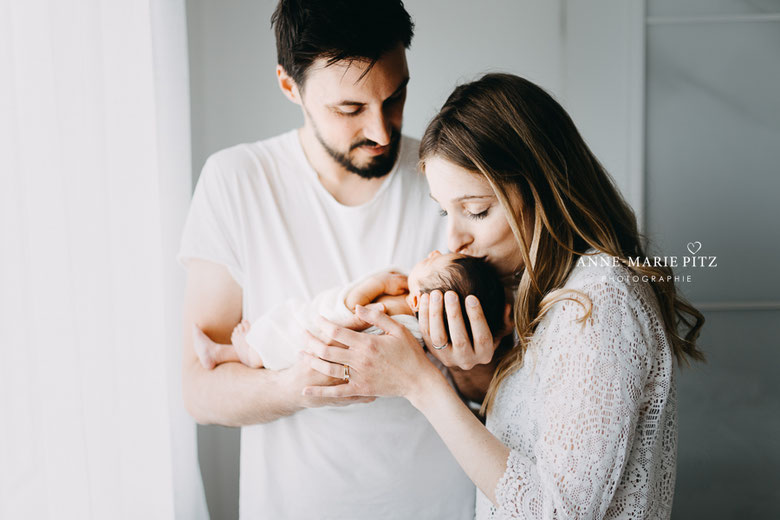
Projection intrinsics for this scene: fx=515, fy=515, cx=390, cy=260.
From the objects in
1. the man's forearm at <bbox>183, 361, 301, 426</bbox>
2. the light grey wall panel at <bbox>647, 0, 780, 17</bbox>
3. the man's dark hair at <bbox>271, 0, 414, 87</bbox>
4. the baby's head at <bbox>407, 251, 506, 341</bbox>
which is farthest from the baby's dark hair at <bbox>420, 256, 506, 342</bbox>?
the light grey wall panel at <bbox>647, 0, 780, 17</bbox>

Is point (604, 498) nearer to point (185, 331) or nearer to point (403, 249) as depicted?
point (403, 249)

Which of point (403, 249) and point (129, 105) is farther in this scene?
point (403, 249)

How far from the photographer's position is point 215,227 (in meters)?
1.40

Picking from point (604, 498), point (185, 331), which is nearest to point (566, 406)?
point (604, 498)

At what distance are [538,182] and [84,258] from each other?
98 centimetres

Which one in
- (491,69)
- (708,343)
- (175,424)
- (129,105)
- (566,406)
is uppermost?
(491,69)

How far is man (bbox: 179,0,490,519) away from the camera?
52.8 inches

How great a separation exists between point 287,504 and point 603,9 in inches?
75.6

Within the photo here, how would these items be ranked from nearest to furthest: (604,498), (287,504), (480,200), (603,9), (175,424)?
(604,498)
(480,200)
(287,504)
(175,424)
(603,9)

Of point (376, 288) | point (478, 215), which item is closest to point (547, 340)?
point (478, 215)

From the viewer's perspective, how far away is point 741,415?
1.85 metres

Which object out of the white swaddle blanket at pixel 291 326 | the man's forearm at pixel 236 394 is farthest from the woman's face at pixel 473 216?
the man's forearm at pixel 236 394

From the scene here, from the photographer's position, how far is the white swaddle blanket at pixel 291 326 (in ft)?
4.29

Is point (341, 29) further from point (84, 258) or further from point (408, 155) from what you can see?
point (84, 258)
